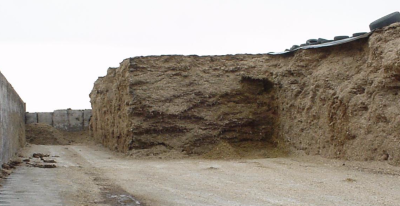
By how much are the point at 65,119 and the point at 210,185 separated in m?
21.6

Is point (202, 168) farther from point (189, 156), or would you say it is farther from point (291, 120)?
point (291, 120)

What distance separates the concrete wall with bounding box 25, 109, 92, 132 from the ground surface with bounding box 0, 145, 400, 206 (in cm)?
1704

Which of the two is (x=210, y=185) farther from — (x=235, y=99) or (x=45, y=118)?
(x=45, y=118)

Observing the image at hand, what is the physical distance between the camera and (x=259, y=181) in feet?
24.7

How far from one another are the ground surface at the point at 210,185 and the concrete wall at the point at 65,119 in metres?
17.0

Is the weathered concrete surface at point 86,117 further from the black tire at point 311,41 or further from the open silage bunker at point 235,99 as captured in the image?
the black tire at point 311,41

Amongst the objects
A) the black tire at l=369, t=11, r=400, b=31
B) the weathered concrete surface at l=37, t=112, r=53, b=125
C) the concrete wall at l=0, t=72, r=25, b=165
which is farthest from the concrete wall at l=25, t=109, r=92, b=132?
the black tire at l=369, t=11, r=400, b=31

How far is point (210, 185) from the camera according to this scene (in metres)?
7.10

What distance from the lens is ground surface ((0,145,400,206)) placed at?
5.73 m

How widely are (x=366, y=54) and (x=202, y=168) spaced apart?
14.4ft

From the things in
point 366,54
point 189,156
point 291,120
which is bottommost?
point 189,156

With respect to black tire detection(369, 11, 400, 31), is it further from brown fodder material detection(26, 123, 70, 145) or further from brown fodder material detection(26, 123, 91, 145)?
brown fodder material detection(26, 123, 70, 145)

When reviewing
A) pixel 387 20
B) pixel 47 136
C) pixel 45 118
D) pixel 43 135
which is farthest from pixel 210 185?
pixel 45 118

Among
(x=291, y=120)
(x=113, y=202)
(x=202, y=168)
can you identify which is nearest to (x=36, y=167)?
(x=202, y=168)
